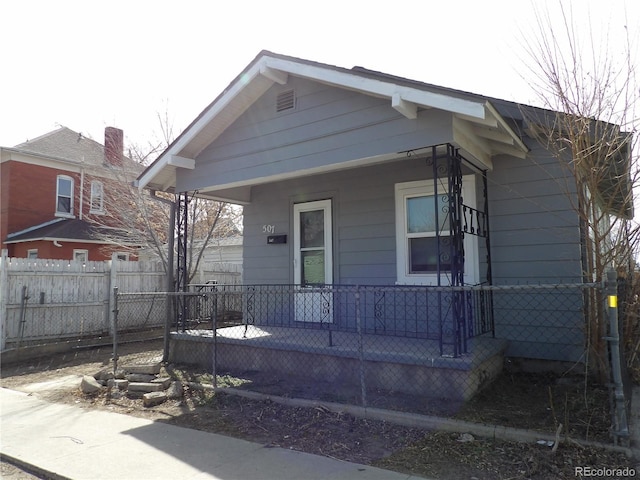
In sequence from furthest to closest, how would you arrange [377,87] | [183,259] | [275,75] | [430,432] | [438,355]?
[183,259], [275,75], [377,87], [438,355], [430,432]

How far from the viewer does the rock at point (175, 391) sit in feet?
19.1

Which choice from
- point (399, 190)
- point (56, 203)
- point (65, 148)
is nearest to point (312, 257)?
point (399, 190)

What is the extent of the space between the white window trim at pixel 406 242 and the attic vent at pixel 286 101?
2.07 meters

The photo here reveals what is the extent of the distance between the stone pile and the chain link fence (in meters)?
0.45

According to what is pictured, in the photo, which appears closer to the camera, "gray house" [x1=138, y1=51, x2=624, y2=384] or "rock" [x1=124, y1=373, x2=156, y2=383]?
"gray house" [x1=138, y1=51, x2=624, y2=384]

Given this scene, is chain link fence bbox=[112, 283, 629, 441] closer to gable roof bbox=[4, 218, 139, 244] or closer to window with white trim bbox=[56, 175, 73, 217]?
gable roof bbox=[4, 218, 139, 244]

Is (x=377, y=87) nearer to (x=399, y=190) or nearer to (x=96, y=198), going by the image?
(x=399, y=190)

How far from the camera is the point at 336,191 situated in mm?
7734

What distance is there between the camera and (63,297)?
411 inches

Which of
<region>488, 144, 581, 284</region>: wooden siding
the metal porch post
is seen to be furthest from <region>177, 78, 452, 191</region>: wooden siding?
<region>488, 144, 581, 284</region>: wooden siding

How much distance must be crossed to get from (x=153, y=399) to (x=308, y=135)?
407cm

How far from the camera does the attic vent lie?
6.54 m

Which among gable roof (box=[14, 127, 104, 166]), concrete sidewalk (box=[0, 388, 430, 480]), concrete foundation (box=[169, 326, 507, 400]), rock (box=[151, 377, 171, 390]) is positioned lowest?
concrete sidewalk (box=[0, 388, 430, 480])

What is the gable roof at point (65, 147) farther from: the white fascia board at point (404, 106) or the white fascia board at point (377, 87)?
the white fascia board at point (404, 106)
